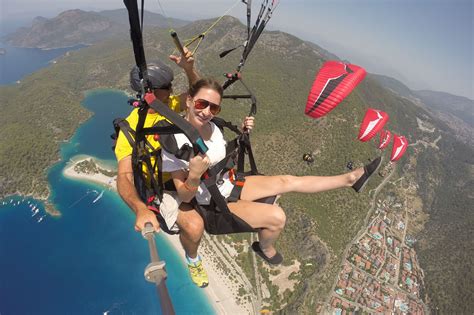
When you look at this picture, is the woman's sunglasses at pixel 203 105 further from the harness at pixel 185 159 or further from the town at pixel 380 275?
the town at pixel 380 275

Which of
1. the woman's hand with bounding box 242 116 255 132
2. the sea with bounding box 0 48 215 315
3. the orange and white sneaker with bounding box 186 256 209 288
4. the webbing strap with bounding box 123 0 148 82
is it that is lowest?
the sea with bounding box 0 48 215 315

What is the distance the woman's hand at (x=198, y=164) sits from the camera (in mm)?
3027

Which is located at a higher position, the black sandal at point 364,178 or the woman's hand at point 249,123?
the woman's hand at point 249,123

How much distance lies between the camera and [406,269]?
42.7 meters

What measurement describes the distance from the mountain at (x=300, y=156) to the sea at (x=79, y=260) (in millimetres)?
6185

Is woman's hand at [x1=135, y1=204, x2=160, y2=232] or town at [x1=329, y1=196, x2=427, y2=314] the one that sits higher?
woman's hand at [x1=135, y1=204, x2=160, y2=232]

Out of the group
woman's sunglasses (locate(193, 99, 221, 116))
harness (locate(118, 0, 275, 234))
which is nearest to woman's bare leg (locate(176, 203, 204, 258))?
harness (locate(118, 0, 275, 234))

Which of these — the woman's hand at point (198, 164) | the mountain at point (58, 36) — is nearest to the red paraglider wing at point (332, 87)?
the woman's hand at point (198, 164)

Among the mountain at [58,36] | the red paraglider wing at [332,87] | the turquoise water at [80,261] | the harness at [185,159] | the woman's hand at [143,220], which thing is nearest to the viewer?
the woman's hand at [143,220]

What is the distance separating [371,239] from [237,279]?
25238 millimetres

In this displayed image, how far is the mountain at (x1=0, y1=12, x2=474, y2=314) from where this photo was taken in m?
37.3

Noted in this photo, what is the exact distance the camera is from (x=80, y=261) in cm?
3625

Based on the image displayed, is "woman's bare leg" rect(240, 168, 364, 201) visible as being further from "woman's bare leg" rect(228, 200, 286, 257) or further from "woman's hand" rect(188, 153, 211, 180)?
"woman's hand" rect(188, 153, 211, 180)

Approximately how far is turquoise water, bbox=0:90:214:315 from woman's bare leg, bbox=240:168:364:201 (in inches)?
1135
